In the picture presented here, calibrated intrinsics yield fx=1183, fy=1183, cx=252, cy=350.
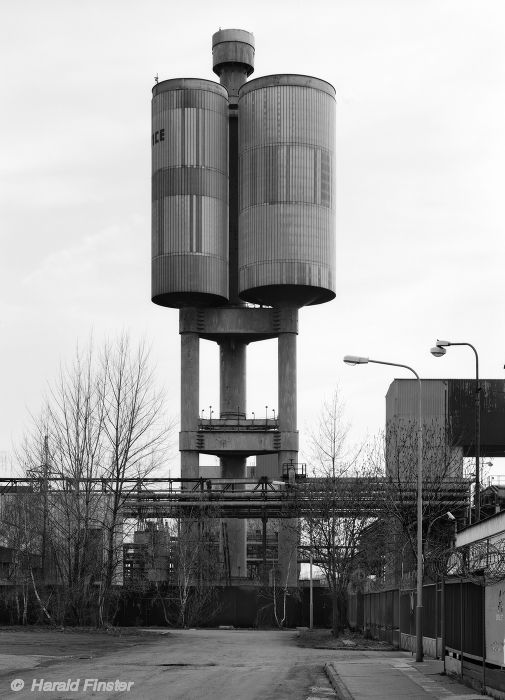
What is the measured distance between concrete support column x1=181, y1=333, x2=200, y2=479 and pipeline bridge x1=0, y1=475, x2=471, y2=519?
229 inches

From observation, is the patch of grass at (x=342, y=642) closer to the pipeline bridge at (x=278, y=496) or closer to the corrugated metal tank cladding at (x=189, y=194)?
the pipeline bridge at (x=278, y=496)

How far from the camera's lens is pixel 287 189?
83000 millimetres

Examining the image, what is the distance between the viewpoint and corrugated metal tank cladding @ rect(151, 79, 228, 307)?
8356 cm

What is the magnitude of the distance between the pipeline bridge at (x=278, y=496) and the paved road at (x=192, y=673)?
1253 cm

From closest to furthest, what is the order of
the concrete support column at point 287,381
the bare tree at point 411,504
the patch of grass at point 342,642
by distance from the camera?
the patch of grass at point 342,642, the bare tree at point 411,504, the concrete support column at point 287,381

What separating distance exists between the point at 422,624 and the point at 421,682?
10814 mm

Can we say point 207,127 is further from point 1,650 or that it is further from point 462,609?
point 462,609

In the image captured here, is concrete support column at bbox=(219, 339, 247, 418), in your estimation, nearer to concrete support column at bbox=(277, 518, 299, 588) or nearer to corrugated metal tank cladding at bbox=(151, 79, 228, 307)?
corrugated metal tank cladding at bbox=(151, 79, 228, 307)

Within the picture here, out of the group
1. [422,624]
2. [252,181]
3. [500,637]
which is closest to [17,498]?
[252,181]

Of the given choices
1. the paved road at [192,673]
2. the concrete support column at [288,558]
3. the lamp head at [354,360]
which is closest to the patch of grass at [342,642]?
the paved road at [192,673]

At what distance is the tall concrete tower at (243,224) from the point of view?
8331cm

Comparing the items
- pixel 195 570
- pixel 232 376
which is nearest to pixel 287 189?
pixel 232 376

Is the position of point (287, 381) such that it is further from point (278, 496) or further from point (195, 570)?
point (195, 570)

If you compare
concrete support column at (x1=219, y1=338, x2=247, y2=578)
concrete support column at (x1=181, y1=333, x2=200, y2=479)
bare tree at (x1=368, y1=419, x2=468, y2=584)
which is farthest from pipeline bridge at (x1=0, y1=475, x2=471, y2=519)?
concrete support column at (x1=219, y1=338, x2=247, y2=578)
